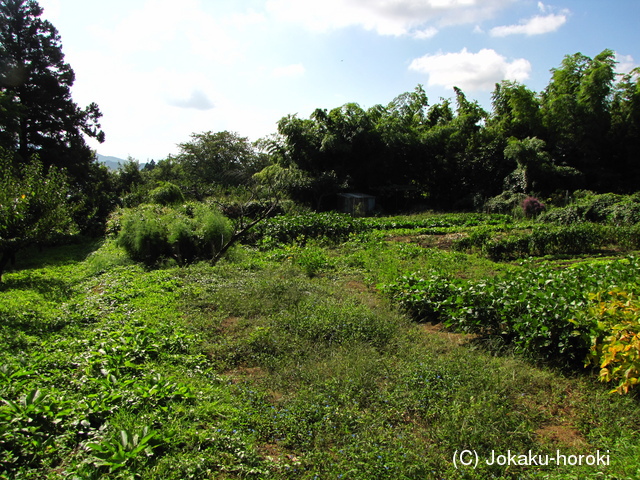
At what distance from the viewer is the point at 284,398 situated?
3.67m

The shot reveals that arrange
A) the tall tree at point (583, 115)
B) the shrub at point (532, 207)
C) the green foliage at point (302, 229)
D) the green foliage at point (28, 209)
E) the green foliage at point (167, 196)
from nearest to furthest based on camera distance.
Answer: the green foliage at point (28, 209) → the green foliage at point (302, 229) → the green foliage at point (167, 196) → the shrub at point (532, 207) → the tall tree at point (583, 115)

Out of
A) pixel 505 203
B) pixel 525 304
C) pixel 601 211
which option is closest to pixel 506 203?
pixel 505 203

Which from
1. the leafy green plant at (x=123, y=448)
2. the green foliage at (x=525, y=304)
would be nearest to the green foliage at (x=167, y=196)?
the green foliage at (x=525, y=304)

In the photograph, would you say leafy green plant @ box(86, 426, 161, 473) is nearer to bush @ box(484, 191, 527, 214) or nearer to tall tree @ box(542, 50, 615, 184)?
bush @ box(484, 191, 527, 214)

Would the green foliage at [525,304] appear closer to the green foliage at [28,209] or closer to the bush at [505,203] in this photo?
the green foliage at [28,209]

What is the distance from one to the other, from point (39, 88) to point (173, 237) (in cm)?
1456

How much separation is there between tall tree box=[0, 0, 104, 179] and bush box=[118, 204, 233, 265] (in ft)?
→ 34.4

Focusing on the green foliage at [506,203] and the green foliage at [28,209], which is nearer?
the green foliage at [28,209]

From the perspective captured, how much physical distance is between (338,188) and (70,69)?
47.8ft

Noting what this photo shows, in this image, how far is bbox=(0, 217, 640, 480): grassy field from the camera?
2762 mm

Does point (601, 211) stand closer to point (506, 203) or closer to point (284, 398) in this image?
point (506, 203)

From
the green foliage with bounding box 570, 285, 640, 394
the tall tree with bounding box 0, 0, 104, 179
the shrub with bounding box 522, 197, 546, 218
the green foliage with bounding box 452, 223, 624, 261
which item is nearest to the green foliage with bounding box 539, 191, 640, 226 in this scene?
the shrub with bounding box 522, 197, 546, 218

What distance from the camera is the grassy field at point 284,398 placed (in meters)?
2.76

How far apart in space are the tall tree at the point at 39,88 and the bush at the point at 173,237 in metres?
10.5
